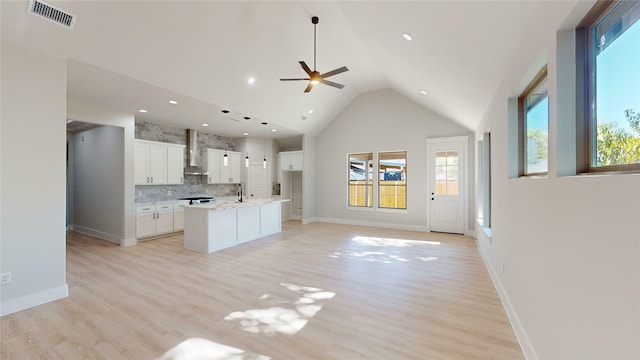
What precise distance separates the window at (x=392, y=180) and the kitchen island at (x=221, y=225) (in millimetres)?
3435

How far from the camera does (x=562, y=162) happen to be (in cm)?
154

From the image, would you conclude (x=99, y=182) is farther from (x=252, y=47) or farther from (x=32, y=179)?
(x=252, y=47)

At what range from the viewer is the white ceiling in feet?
8.82

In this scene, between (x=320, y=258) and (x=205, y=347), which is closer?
(x=205, y=347)

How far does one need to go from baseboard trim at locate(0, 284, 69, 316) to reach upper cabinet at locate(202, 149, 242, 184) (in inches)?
192

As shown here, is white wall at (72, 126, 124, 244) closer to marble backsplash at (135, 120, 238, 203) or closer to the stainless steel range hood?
marble backsplash at (135, 120, 238, 203)

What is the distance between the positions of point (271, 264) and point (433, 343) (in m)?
2.74

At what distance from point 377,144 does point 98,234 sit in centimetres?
740

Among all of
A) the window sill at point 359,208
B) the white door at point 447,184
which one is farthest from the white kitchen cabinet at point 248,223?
the white door at point 447,184

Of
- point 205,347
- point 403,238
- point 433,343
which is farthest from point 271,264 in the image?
point 403,238

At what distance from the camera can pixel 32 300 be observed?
2.94 m

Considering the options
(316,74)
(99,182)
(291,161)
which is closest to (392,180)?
(291,161)

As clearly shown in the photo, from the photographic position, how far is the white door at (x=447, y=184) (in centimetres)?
666

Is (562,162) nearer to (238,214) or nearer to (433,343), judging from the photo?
(433,343)
